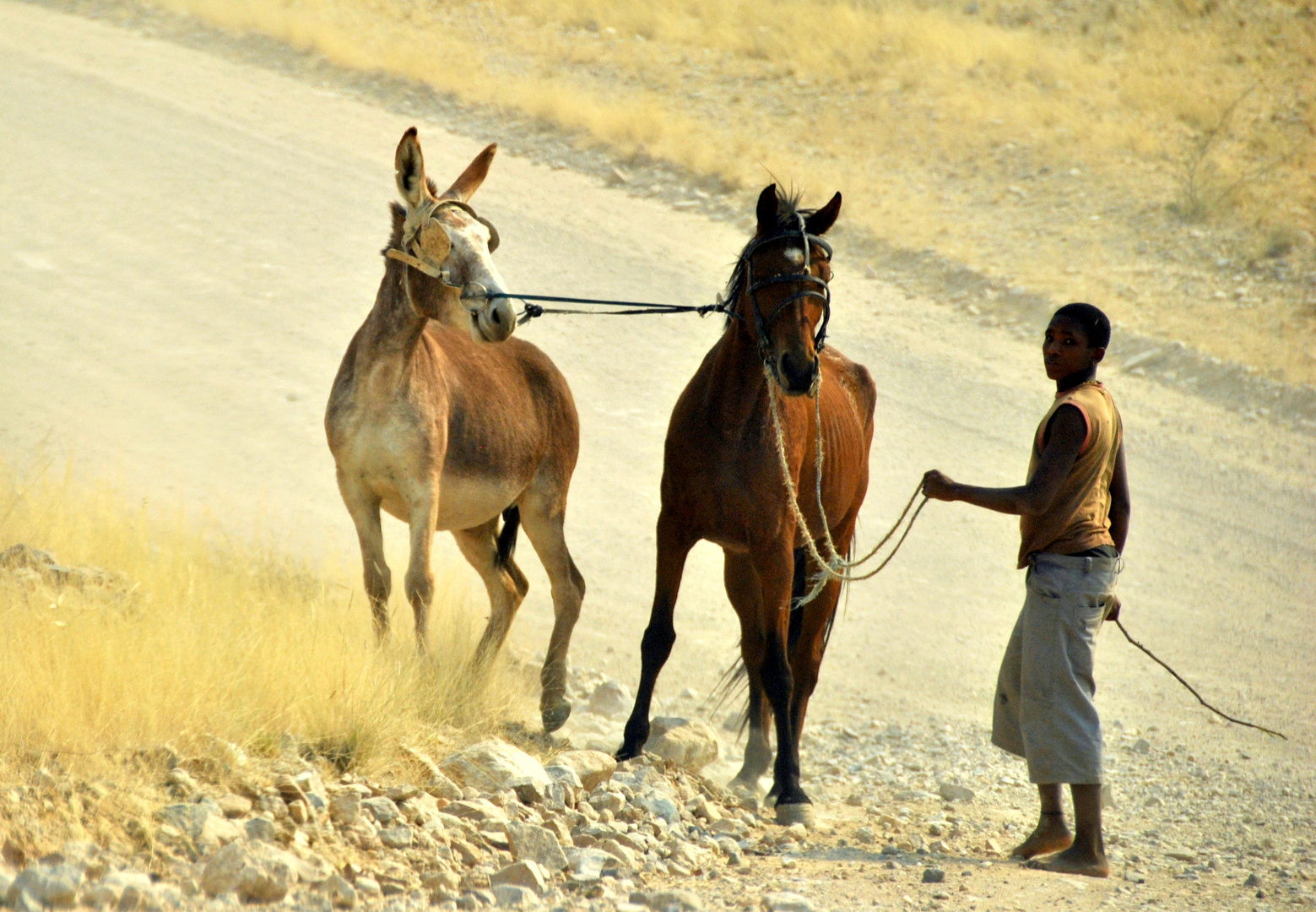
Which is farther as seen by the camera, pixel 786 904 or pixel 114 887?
pixel 786 904

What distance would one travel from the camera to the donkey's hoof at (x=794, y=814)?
5.65 meters

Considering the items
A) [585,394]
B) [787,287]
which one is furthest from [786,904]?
[585,394]

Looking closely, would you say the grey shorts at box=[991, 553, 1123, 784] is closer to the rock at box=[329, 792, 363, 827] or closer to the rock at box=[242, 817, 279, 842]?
the rock at box=[329, 792, 363, 827]

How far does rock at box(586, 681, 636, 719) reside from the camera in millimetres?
7492

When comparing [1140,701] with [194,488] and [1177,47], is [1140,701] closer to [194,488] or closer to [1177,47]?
[194,488]

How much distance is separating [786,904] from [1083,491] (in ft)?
6.72

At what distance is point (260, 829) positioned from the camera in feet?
14.1

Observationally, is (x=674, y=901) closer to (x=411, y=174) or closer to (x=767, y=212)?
(x=767, y=212)

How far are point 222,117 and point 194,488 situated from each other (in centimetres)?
886

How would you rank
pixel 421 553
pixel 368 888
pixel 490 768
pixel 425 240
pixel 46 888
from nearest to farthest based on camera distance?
pixel 46 888, pixel 368 888, pixel 490 768, pixel 425 240, pixel 421 553

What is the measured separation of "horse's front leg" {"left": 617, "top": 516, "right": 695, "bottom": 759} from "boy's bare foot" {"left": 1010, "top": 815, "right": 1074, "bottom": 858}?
70.9 inches

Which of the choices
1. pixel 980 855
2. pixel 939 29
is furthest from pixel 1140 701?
pixel 939 29

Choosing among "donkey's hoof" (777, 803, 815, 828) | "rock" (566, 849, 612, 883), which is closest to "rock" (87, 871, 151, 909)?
"rock" (566, 849, 612, 883)

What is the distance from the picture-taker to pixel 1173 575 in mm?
10688
